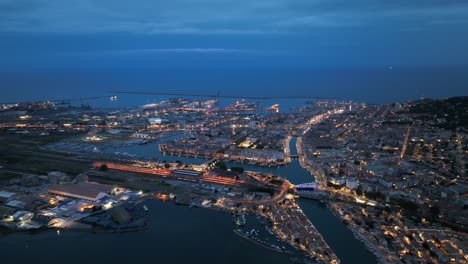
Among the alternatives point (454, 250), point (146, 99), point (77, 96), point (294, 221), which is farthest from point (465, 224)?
point (77, 96)

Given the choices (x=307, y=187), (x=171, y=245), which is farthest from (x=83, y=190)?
(x=307, y=187)

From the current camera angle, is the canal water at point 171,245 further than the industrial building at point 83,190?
No

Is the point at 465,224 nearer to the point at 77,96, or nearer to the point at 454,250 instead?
the point at 454,250

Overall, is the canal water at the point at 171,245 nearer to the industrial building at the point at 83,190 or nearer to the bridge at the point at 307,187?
the bridge at the point at 307,187

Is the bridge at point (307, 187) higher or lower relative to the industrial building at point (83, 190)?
lower

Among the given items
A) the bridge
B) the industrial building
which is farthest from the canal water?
the industrial building

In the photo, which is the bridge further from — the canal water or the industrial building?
the industrial building

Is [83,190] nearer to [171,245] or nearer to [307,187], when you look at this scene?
[171,245]

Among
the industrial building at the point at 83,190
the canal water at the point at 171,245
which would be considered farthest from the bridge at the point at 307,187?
the industrial building at the point at 83,190

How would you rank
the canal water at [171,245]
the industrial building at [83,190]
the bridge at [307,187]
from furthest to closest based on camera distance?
1. the bridge at [307,187]
2. the industrial building at [83,190]
3. the canal water at [171,245]
